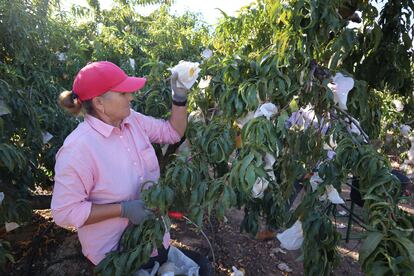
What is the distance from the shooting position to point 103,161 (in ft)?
5.32

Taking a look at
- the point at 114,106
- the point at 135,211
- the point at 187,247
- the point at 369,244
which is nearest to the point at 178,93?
the point at 114,106

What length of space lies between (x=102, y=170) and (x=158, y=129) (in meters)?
0.38

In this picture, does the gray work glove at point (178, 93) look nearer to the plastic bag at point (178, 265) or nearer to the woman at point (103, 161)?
the woman at point (103, 161)

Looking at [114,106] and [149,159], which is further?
[149,159]

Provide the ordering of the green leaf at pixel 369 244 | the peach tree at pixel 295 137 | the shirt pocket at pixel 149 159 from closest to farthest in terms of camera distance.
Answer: the green leaf at pixel 369 244 → the peach tree at pixel 295 137 → the shirt pocket at pixel 149 159

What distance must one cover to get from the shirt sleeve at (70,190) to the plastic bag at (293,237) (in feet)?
2.83

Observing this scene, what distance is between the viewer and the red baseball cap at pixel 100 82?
1593mm

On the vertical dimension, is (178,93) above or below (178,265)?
above

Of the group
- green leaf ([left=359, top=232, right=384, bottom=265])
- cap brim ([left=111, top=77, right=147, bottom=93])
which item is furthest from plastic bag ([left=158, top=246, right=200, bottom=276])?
green leaf ([left=359, top=232, right=384, bottom=265])

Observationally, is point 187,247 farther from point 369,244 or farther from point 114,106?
point 369,244

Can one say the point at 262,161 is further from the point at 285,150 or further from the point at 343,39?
the point at 343,39

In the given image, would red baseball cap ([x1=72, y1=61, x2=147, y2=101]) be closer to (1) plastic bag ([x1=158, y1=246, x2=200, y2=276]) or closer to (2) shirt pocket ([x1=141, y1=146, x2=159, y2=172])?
(2) shirt pocket ([x1=141, y1=146, x2=159, y2=172])

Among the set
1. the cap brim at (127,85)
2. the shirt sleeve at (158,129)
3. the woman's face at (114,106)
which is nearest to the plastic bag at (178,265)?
the shirt sleeve at (158,129)

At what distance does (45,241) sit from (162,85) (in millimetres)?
1951
